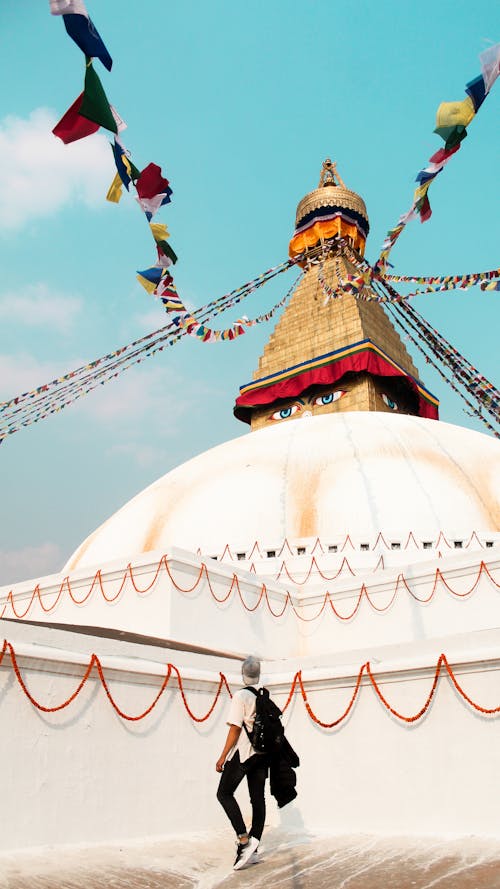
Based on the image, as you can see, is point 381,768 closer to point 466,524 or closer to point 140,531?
point 466,524

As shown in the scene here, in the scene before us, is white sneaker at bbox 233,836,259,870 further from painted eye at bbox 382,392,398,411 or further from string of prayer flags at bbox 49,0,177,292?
painted eye at bbox 382,392,398,411

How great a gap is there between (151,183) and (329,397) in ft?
49.7

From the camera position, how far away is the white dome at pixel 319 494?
13750 mm

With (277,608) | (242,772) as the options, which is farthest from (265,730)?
(277,608)

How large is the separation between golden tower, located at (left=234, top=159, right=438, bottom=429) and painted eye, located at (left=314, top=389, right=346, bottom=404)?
3 centimetres

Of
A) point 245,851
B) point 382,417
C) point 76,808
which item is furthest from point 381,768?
point 382,417

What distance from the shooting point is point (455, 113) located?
29.3ft

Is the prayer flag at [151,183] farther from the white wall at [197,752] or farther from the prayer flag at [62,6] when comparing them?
the white wall at [197,752]

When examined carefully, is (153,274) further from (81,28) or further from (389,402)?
(389,402)

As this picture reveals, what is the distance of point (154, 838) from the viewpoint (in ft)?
18.6

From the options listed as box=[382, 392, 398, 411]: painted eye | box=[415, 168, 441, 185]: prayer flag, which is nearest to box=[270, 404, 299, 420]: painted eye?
box=[382, 392, 398, 411]: painted eye

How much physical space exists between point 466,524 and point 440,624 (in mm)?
3026

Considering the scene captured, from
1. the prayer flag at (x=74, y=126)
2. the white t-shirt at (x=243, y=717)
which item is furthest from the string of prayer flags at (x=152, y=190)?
the white t-shirt at (x=243, y=717)

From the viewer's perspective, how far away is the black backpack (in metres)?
4.59
